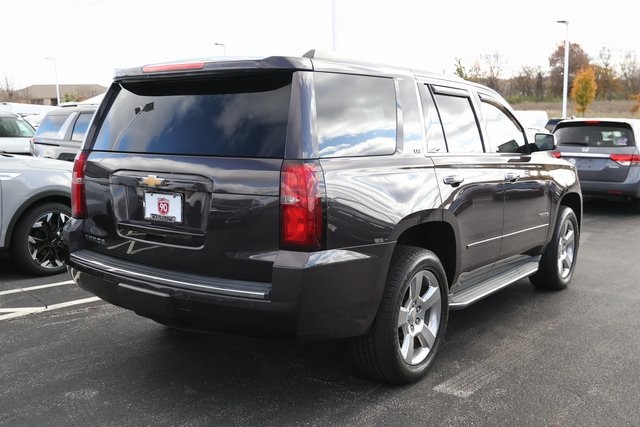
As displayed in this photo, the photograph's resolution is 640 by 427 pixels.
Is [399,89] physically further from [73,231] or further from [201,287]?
[73,231]

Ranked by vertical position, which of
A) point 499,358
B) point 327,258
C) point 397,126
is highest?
point 397,126

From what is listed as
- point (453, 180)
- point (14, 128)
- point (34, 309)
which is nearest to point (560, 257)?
point (453, 180)

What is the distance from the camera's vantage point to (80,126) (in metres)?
9.56

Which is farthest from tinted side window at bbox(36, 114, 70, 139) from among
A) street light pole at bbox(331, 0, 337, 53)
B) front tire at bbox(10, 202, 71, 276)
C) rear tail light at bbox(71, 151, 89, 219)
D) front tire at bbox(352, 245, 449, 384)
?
street light pole at bbox(331, 0, 337, 53)

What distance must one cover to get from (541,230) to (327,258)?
294 centimetres

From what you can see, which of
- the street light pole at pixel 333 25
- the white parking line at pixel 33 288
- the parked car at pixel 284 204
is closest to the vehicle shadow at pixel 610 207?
the parked car at pixel 284 204

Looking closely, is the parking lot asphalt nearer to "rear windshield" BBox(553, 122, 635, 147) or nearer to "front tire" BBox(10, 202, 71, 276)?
"front tire" BBox(10, 202, 71, 276)

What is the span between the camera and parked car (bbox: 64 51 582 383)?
9.49 ft

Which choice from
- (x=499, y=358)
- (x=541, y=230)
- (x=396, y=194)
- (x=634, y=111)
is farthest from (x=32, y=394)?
(x=634, y=111)

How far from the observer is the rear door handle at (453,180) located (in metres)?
3.75

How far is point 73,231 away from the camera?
366cm

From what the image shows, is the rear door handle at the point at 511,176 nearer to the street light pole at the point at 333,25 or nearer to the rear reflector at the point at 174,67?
the rear reflector at the point at 174,67

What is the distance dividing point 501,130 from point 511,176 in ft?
1.51

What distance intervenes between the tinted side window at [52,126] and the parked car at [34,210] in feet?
12.3
